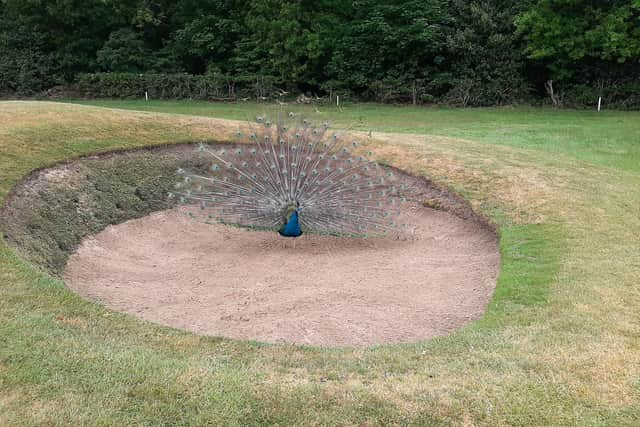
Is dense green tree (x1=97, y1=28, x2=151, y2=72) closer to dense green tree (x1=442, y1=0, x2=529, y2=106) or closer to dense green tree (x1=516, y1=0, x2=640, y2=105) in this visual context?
dense green tree (x1=442, y1=0, x2=529, y2=106)

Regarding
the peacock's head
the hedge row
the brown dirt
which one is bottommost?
the brown dirt

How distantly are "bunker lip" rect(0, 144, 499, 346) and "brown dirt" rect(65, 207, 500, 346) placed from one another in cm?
2

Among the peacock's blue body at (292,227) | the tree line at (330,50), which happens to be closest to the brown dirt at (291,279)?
the peacock's blue body at (292,227)

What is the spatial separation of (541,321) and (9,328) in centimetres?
591

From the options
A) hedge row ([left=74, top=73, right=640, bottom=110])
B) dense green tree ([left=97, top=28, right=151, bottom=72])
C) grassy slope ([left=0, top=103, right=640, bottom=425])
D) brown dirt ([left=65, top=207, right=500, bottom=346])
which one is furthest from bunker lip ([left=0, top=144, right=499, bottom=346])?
dense green tree ([left=97, top=28, right=151, bottom=72])

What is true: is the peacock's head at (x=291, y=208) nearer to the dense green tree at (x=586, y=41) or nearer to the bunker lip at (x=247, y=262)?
the bunker lip at (x=247, y=262)

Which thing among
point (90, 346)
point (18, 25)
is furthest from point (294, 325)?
point (18, 25)

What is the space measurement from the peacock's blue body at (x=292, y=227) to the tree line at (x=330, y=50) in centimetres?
2651

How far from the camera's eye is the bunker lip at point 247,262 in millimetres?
7438

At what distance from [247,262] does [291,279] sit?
1075 mm

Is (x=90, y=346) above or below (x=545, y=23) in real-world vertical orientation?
below

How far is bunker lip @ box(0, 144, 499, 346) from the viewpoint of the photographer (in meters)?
7.44

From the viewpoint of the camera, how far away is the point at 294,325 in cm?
721

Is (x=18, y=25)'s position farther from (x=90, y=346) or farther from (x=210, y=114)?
(x=90, y=346)
